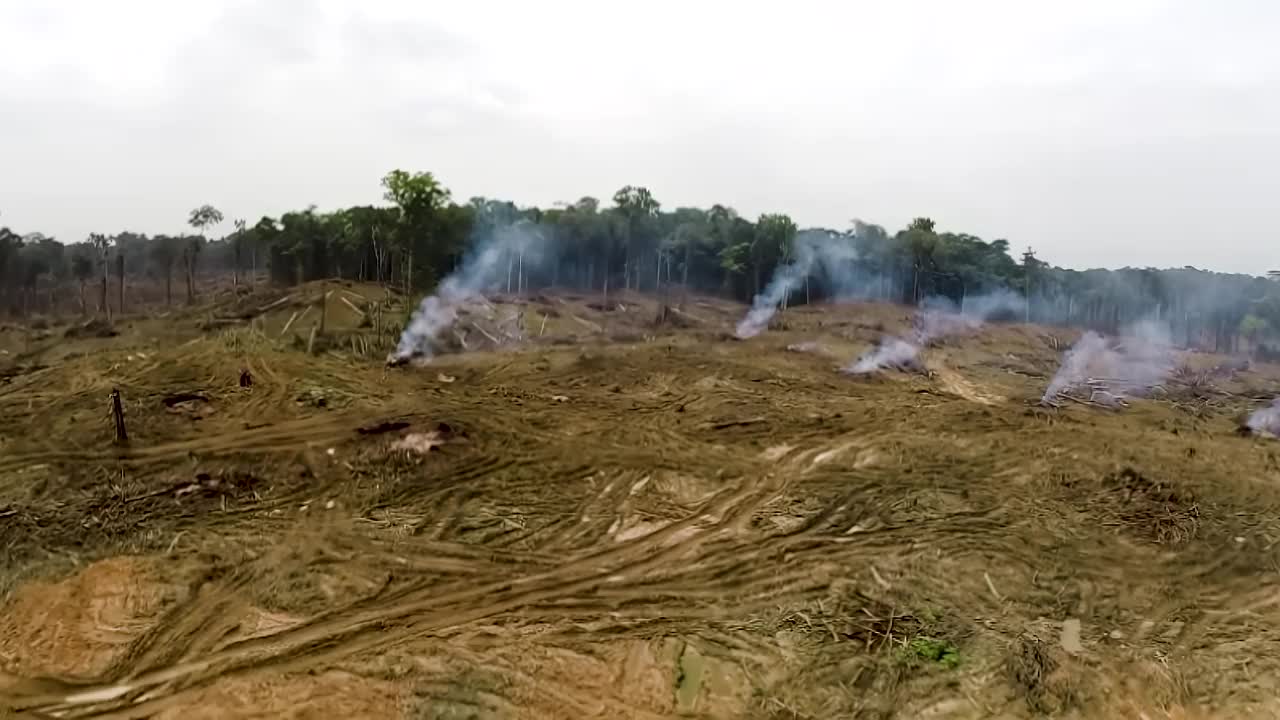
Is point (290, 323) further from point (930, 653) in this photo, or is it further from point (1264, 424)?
point (1264, 424)

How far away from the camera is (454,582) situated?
34.8 ft

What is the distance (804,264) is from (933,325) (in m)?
11.8

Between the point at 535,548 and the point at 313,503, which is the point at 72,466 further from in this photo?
the point at 535,548

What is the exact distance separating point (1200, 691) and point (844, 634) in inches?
154

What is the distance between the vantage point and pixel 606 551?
38.5ft

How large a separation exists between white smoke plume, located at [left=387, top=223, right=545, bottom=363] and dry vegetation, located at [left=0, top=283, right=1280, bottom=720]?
18.4ft

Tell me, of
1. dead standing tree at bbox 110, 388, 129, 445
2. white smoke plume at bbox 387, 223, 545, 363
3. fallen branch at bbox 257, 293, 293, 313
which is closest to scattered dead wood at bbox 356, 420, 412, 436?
dead standing tree at bbox 110, 388, 129, 445

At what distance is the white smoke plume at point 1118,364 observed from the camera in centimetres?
2694

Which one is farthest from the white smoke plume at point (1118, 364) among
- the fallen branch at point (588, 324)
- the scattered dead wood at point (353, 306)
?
the scattered dead wood at point (353, 306)

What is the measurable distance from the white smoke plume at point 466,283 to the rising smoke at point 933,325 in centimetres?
1559

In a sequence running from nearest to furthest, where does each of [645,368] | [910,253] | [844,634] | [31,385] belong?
[844,634] → [31,385] → [645,368] → [910,253]

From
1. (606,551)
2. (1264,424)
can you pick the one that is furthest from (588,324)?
(606,551)

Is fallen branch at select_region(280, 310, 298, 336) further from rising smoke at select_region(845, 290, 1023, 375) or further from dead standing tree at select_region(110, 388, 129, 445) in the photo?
rising smoke at select_region(845, 290, 1023, 375)

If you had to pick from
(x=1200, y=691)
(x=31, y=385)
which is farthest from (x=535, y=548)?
(x=31, y=385)
